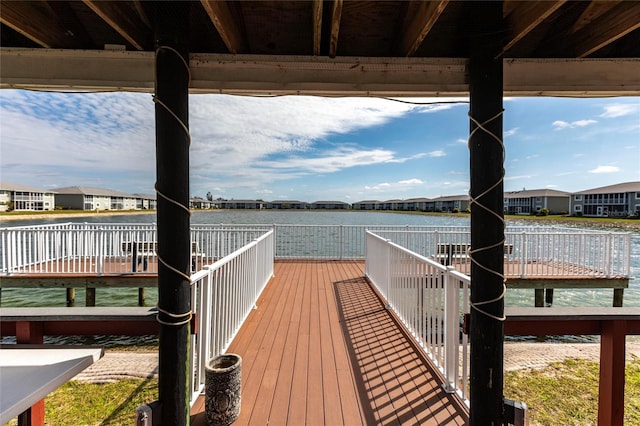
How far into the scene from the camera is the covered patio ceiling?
73.8 inches

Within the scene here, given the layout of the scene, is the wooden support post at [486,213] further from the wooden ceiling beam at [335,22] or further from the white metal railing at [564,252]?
the white metal railing at [564,252]

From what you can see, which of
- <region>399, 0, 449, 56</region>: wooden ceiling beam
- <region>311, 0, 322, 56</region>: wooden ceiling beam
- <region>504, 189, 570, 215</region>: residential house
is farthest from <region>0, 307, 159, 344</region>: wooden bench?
<region>504, 189, 570, 215</region>: residential house

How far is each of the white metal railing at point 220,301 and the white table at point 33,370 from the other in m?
0.65

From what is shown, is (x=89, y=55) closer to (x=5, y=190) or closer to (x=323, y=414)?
(x=323, y=414)

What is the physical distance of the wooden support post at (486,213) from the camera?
5.93 ft

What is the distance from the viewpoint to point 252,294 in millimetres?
4570

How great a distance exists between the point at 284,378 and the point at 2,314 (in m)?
2.10

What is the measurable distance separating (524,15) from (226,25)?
5.87 feet

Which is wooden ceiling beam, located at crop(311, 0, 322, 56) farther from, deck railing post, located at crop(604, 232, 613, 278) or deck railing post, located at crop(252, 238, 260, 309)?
deck railing post, located at crop(604, 232, 613, 278)

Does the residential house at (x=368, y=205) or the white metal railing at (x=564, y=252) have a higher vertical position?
the residential house at (x=368, y=205)

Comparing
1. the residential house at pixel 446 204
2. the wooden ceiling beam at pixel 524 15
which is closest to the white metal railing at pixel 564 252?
the wooden ceiling beam at pixel 524 15

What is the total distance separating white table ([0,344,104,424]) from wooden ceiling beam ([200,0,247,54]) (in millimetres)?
2015

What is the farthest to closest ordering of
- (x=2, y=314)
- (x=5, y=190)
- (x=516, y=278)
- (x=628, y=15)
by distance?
1. (x=5, y=190)
2. (x=516, y=278)
3. (x=2, y=314)
4. (x=628, y=15)

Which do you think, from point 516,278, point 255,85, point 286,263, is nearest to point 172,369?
point 255,85
